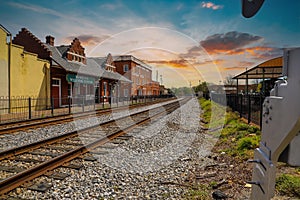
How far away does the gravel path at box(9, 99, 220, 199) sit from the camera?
342 centimetres

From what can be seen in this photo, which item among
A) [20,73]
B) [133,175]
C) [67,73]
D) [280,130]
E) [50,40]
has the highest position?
[50,40]

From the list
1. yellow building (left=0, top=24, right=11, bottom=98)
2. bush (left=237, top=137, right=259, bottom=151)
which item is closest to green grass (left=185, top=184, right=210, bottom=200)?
bush (left=237, top=137, right=259, bottom=151)

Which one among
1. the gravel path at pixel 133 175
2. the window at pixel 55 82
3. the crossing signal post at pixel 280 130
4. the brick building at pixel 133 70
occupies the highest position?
the brick building at pixel 133 70

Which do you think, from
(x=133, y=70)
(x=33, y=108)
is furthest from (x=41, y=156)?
(x=133, y=70)

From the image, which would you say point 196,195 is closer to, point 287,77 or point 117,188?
point 117,188

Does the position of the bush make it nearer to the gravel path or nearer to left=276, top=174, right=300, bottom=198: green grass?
the gravel path

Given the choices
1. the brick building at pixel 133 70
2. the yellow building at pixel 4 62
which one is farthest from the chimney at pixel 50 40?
the brick building at pixel 133 70

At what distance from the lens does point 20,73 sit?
53.0 ft

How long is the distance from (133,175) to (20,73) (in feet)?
50.6

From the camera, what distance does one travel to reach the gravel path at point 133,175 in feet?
11.2

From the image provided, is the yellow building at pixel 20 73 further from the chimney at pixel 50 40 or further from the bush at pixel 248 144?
the bush at pixel 248 144

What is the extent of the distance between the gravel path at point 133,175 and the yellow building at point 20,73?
12339 mm

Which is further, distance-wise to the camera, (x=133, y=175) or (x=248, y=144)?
(x=248, y=144)

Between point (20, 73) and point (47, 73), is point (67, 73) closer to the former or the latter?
point (47, 73)
